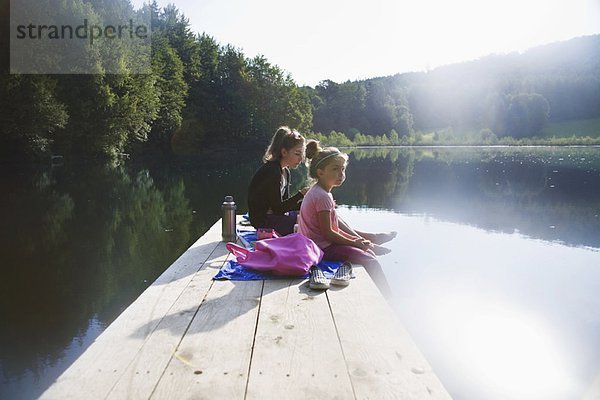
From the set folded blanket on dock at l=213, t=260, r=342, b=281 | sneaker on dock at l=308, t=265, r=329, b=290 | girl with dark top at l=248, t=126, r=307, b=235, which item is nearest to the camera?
sneaker on dock at l=308, t=265, r=329, b=290

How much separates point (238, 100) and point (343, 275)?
42568 millimetres

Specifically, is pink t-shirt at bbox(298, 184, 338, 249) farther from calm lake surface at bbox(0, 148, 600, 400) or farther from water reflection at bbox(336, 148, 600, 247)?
water reflection at bbox(336, 148, 600, 247)

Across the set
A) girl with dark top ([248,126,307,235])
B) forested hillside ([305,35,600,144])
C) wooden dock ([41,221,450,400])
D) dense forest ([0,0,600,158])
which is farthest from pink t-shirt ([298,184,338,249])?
forested hillside ([305,35,600,144])

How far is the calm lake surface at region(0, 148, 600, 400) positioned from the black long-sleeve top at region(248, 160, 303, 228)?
5.08ft

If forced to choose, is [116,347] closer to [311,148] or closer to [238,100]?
[311,148]

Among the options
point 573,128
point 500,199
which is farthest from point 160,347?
point 573,128

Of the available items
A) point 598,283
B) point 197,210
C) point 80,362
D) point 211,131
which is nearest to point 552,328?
point 598,283

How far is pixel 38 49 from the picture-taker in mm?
21812

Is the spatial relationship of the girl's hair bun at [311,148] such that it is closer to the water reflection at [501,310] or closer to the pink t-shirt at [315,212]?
the pink t-shirt at [315,212]

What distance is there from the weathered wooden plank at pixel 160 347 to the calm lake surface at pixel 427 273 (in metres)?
1.31

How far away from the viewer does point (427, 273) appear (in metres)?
6.78

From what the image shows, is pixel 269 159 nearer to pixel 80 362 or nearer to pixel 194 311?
pixel 194 311

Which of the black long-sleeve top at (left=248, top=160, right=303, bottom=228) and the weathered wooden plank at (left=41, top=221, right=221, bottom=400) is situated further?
the black long-sleeve top at (left=248, top=160, right=303, bottom=228)

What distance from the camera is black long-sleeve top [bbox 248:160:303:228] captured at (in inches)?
209
